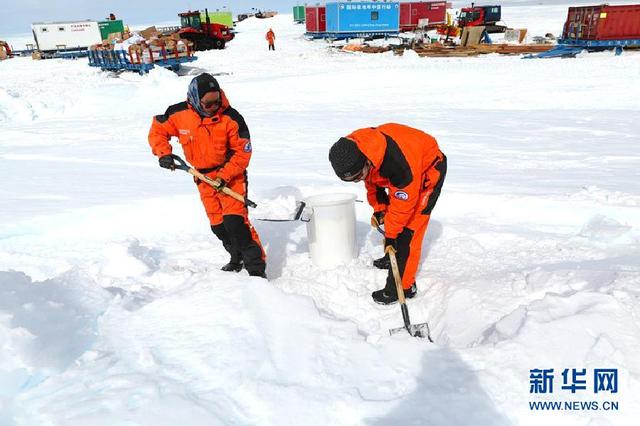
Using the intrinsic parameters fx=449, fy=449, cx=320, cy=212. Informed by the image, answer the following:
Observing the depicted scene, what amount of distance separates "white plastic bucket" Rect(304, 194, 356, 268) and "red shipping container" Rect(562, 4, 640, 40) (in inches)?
635

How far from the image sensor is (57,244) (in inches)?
159

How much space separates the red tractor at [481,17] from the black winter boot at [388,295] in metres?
25.1

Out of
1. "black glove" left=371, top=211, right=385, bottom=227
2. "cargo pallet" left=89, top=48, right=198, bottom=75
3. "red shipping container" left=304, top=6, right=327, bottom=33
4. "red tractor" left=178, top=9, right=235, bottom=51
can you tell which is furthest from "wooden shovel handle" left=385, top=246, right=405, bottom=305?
"red shipping container" left=304, top=6, right=327, bottom=33

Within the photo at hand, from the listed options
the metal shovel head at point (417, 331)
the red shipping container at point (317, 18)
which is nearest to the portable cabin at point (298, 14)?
the red shipping container at point (317, 18)

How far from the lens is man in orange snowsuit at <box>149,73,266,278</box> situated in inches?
116

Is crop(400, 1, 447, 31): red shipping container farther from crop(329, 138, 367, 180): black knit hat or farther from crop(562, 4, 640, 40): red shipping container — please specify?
crop(329, 138, 367, 180): black knit hat

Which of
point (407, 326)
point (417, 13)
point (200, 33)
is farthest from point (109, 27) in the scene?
point (407, 326)

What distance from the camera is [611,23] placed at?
15.2 metres

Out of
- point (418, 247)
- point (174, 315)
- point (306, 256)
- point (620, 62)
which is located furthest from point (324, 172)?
point (620, 62)

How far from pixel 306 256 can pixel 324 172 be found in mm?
1813

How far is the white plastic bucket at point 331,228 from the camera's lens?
11.1 feet

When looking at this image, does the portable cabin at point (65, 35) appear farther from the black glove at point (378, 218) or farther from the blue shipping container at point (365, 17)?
the black glove at point (378, 218)

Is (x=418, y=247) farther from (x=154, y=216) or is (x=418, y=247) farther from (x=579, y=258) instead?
(x=154, y=216)

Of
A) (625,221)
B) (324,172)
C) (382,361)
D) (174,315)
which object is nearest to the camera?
(382,361)
